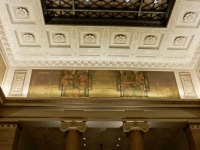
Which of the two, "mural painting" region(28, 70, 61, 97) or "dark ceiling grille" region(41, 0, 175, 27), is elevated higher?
"dark ceiling grille" region(41, 0, 175, 27)

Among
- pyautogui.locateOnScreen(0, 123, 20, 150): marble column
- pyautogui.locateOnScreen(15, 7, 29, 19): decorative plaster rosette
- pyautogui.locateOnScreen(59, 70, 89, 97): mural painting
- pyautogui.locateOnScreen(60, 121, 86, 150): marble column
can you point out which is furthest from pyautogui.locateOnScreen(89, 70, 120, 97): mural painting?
pyautogui.locateOnScreen(15, 7, 29, 19): decorative plaster rosette

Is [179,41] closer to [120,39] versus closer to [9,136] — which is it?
[120,39]

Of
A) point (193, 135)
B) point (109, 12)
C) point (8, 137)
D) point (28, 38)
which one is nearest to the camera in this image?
point (8, 137)

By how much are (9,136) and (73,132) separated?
2690mm

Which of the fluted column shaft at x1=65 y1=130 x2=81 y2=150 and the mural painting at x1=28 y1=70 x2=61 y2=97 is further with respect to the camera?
the mural painting at x1=28 y1=70 x2=61 y2=97

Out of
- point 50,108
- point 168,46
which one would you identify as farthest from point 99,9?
point 50,108

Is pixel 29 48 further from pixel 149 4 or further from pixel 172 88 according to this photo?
pixel 172 88

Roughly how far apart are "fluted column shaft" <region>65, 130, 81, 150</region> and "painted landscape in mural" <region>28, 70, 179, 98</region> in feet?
6.35

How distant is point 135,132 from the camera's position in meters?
10.7

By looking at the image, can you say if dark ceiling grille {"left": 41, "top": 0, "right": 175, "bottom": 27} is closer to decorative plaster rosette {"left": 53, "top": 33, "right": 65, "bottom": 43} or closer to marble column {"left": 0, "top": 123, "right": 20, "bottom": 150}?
decorative plaster rosette {"left": 53, "top": 33, "right": 65, "bottom": 43}

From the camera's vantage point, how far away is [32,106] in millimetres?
11203

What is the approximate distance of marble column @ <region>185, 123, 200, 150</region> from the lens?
10345 mm

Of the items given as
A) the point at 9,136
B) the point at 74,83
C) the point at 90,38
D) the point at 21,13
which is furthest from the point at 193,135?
the point at 21,13

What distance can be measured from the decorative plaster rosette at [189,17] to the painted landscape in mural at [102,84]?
10.1 feet
